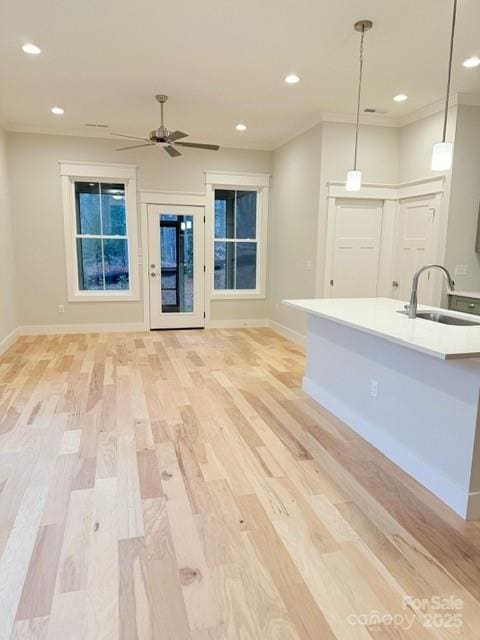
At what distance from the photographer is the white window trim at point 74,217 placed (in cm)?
603

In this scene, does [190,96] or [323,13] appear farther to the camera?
[190,96]

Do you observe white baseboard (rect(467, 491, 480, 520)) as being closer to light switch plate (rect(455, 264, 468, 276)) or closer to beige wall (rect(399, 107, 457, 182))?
light switch plate (rect(455, 264, 468, 276))

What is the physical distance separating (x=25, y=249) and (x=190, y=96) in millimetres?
3311

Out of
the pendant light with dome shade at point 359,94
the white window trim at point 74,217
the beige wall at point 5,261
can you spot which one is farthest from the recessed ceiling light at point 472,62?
the beige wall at point 5,261

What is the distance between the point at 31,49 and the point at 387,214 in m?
4.27

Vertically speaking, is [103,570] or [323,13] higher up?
[323,13]

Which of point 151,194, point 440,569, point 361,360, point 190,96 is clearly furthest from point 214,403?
point 151,194

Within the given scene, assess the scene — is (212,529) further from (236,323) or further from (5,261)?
(236,323)

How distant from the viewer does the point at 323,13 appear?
2.91 m

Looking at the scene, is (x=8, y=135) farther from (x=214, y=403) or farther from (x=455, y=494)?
(x=455, y=494)

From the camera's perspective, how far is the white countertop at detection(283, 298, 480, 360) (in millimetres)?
1994

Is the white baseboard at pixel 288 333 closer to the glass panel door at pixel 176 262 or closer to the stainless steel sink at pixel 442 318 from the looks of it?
the glass panel door at pixel 176 262

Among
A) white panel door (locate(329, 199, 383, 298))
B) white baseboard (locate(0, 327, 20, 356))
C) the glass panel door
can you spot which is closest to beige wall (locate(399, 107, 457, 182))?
white panel door (locate(329, 199, 383, 298))

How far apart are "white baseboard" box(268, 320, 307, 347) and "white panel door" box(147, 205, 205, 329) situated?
3.89ft
